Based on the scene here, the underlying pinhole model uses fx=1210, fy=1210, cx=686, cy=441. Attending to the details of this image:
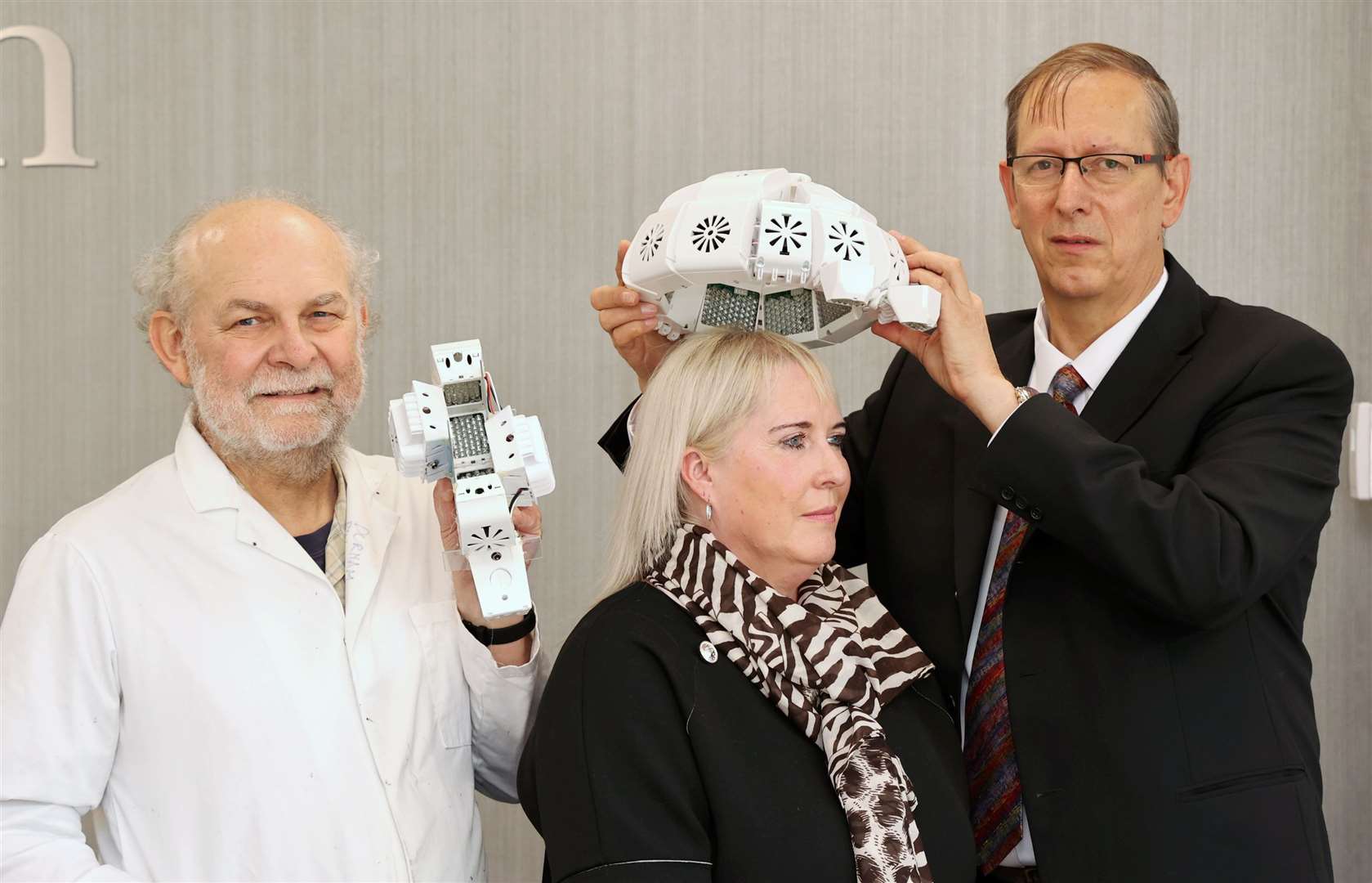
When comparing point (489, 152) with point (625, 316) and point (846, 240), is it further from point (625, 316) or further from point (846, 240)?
point (846, 240)

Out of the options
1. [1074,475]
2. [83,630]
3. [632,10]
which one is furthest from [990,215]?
[83,630]

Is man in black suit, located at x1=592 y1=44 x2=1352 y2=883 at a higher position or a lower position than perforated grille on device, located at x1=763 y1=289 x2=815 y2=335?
lower

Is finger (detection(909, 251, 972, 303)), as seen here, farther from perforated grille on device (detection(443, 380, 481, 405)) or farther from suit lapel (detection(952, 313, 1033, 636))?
perforated grille on device (detection(443, 380, 481, 405))

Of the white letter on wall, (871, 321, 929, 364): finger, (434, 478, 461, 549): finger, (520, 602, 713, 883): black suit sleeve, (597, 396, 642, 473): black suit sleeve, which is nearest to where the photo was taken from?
(520, 602, 713, 883): black suit sleeve

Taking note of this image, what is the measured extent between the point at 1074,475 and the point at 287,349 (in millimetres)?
1258

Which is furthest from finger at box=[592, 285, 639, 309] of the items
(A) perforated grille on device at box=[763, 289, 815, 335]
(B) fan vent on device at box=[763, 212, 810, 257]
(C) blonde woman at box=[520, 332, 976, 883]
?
(B) fan vent on device at box=[763, 212, 810, 257]

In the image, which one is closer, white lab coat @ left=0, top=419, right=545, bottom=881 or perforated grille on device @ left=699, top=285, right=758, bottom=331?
white lab coat @ left=0, top=419, right=545, bottom=881

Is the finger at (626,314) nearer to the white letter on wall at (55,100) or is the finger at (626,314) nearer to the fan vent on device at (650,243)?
the fan vent on device at (650,243)

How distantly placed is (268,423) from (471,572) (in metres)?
0.41

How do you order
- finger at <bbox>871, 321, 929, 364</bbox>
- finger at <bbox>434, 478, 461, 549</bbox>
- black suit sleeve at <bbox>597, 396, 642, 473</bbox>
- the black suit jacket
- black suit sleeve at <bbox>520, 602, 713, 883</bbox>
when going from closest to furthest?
black suit sleeve at <bbox>520, 602, 713, 883</bbox> → the black suit jacket → finger at <bbox>434, 478, 461, 549</bbox> → finger at <bbox>871, 321, 929, 364</bbox> → black suit sleeve at <bbox>597, 396, 642, 473</bbox>

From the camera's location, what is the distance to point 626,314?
209cm

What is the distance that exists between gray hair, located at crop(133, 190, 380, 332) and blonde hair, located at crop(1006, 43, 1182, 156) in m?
1.22

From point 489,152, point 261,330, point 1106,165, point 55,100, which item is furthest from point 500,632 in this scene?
point 55,100

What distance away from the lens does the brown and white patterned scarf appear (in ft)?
5.77
